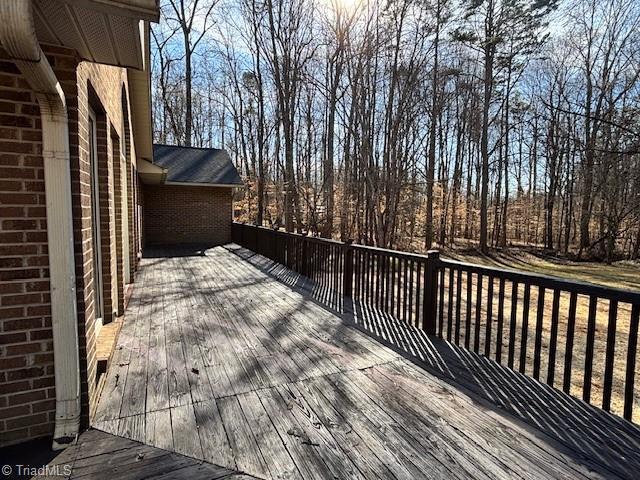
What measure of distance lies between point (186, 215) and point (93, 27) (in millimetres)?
11620

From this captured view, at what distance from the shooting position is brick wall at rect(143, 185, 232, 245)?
1262cm

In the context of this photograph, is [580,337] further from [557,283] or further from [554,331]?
[557,283]

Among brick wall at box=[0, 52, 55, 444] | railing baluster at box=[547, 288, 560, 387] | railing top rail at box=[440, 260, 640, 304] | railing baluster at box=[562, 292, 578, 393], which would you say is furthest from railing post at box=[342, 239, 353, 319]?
brick wall at box=[0, 52, 55, 444]

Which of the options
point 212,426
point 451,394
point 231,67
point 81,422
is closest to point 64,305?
point 81,422

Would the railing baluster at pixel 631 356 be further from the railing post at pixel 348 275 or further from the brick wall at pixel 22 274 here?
the brick wall at pixel 22 274

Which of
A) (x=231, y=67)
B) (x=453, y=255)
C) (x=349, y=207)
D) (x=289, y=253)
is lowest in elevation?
(x=453, y=255)

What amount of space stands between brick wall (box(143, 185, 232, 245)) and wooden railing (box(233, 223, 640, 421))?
16.1 feet

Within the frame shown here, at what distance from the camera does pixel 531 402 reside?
2613 mm

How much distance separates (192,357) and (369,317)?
7.57ft

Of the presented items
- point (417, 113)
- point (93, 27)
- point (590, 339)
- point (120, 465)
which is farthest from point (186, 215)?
point (590, 339)

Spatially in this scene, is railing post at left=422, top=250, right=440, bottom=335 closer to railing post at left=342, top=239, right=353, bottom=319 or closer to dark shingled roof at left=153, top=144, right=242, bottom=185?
railing post at left=342, top=239, right=353, bottom=319

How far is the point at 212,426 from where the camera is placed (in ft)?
Answer: 7.43

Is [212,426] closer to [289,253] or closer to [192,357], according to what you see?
[192,357]

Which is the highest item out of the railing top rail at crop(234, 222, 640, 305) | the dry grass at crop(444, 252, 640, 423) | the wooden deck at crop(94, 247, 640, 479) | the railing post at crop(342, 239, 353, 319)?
the railing top rail at crop(234, 222, 640, 305)
